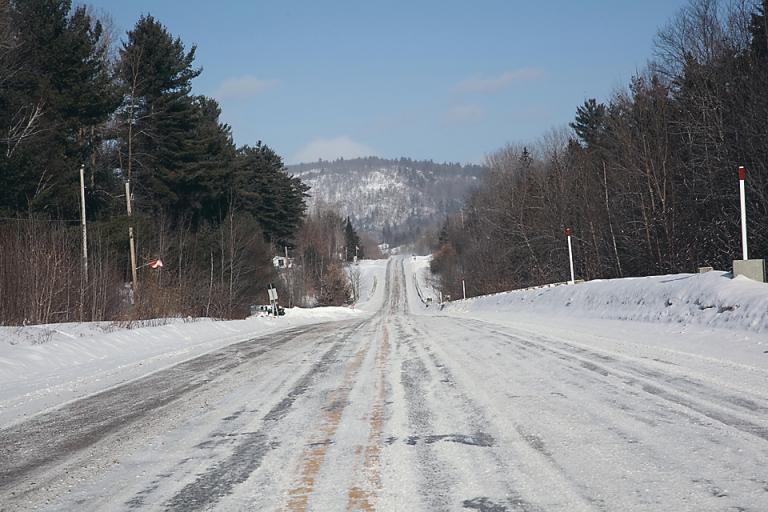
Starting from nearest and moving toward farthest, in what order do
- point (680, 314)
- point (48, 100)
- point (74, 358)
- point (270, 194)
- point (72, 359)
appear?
point (680, 314)
point (72, 359)
point (74, 358)
point (48, 100)
point (270, 194)

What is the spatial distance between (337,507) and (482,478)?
39.0 inches

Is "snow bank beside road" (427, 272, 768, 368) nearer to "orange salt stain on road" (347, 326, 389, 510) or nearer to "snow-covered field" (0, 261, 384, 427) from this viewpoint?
"orange salt stain on road" (347, 326, 389, 510)

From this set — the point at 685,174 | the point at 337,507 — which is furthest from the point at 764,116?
the point at 337,507

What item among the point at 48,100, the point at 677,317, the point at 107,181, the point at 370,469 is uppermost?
the point at 48,100

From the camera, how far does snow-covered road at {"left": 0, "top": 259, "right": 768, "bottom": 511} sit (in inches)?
145

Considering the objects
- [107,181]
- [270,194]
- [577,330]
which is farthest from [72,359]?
[270,194]

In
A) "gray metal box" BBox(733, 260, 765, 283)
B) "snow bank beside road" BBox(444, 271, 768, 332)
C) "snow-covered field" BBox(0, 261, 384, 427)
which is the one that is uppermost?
"gray metal box" BBox(733, 260, 765, 283)

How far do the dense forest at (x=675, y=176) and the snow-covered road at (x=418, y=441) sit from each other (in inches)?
794

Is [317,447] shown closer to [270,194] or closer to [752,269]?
[752,269]

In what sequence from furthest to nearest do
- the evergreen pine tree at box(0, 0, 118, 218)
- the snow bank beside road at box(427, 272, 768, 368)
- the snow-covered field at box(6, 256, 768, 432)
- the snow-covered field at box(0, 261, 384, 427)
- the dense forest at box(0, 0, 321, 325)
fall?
the evergreen pine tree at box(0, 0, 118, 218)
the dense forest at box(0, 0, 321, 325)
the snow bank beside road at box(427, 272, 768, 368)
the snow-covered field at box(6, 256, 768, 432)
the snow-covered field at box(0, 261, 384, 427)

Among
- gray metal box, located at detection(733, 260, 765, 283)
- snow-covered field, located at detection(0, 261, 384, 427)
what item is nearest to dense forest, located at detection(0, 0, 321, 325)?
snow-covered field, located at detection(0, 261, 384, 427)

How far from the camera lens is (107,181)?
115 ft

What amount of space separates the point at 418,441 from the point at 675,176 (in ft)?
103

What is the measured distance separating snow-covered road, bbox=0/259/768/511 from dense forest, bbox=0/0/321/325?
13.8 meters
